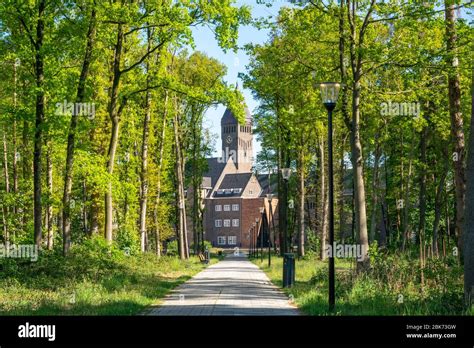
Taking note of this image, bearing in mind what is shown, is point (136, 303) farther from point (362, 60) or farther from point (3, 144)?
point (3, 144)

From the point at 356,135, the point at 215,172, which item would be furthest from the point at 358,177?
the point at 215,172

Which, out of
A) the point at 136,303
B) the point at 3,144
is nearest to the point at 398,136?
the point at 3,144

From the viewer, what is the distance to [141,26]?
21.2m

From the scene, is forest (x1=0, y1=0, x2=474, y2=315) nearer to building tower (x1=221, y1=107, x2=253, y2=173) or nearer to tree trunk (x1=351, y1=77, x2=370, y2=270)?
tree trunk (x1=351, y1=77, x2=370, y2=270)

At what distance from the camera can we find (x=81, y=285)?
54.4ft

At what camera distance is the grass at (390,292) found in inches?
461

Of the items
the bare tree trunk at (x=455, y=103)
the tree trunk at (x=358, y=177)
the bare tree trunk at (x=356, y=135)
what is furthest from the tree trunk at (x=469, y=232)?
the tree trunk at (x=358, y=177)

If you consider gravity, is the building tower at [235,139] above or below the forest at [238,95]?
above

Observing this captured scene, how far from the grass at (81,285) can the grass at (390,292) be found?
4083 millimetres

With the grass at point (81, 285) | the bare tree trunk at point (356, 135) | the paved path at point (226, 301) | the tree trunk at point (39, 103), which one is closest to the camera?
the grass at point (81, 285)

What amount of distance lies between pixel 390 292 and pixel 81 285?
7.96m

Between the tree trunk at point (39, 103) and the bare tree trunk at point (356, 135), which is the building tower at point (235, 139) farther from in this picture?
the bare tree trunk at point (356, 135)

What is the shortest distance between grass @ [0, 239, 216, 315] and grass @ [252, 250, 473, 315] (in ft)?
13.4
